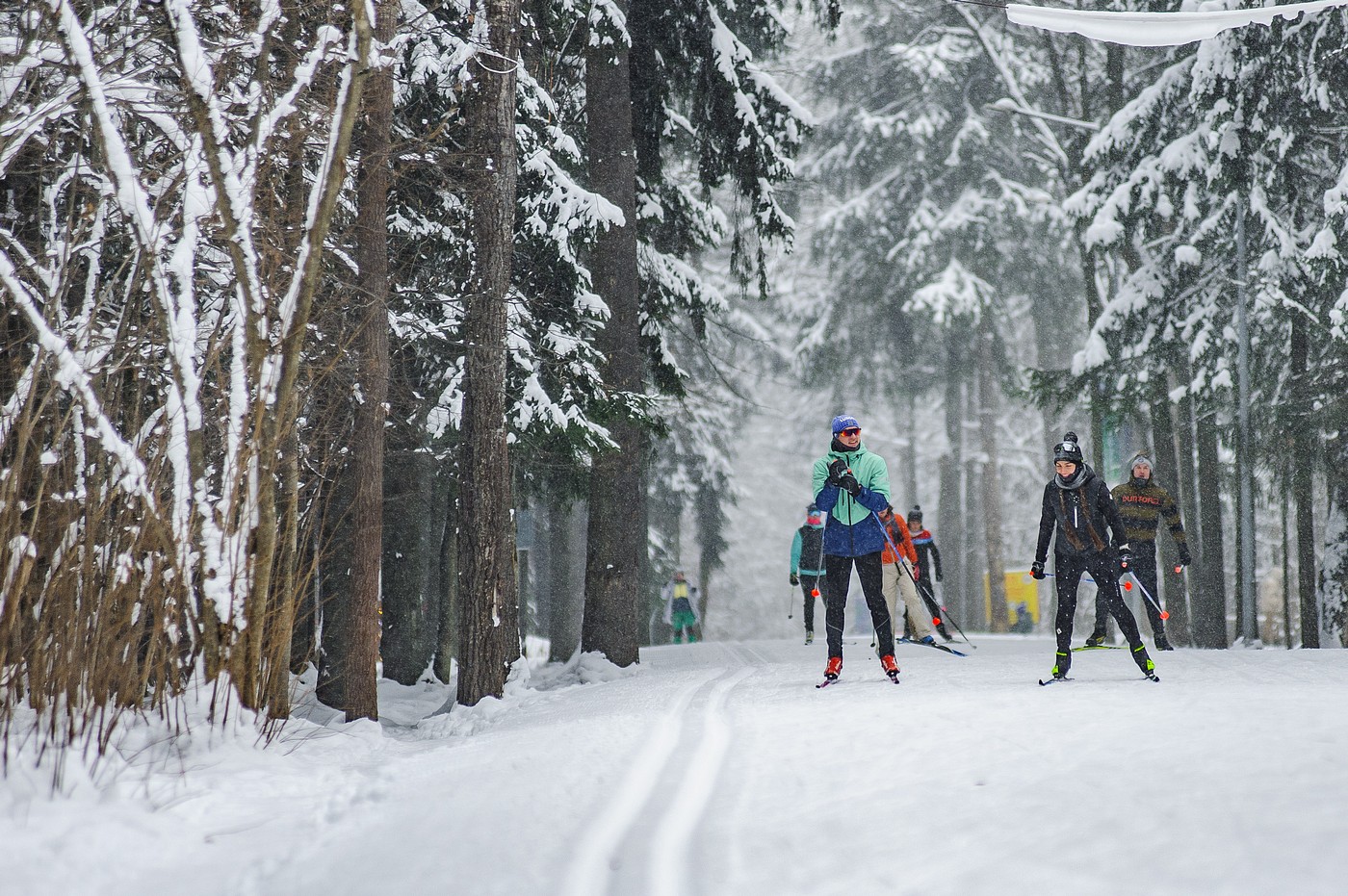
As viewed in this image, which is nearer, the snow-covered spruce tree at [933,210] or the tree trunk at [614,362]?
the tree trunk at [614,362]

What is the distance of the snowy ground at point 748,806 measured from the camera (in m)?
3.60

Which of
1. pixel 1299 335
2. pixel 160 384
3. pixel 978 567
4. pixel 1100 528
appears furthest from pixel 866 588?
pixel 978 567

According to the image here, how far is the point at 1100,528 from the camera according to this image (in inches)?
344

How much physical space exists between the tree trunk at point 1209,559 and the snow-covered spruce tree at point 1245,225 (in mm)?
→ 73

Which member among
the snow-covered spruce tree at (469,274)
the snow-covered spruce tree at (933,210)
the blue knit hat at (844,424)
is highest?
the snow-covered spruce tree at (933,210)

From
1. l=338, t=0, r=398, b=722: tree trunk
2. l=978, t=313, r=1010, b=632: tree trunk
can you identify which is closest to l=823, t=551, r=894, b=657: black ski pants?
l=338, t=0, r=398, b=722: tree trunk

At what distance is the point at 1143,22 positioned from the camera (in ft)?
31.5

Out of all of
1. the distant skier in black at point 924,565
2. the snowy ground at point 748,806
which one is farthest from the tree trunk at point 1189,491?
the snowy ground at point 748,806

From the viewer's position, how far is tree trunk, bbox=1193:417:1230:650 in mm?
15703

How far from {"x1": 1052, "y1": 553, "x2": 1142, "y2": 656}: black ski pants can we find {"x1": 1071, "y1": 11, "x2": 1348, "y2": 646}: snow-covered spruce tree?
610 cm

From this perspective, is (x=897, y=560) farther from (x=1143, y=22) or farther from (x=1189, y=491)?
(x=1189, y=491)

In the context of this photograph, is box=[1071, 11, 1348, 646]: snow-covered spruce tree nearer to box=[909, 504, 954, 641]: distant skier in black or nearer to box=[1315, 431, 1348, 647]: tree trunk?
box=[1315, 431, 1348, 647]: tree trunk

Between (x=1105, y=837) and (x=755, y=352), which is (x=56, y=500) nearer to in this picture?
(x=1105, y=837)

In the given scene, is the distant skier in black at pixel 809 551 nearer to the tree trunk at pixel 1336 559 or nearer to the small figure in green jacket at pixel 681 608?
the tree trunk at pixel 1336 559
